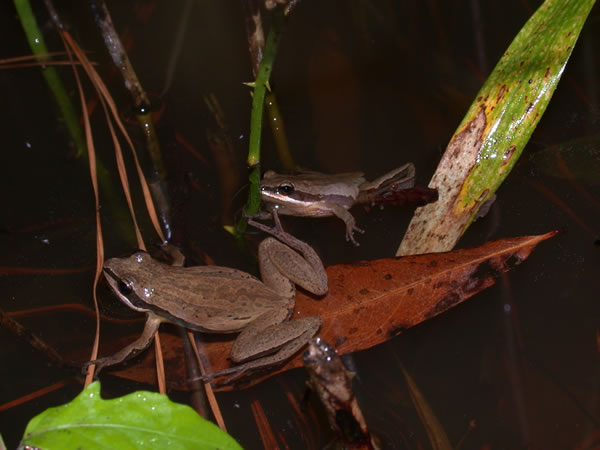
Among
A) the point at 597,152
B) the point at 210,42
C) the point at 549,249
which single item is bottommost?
the point at 549,249

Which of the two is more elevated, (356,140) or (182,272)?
(356,140)

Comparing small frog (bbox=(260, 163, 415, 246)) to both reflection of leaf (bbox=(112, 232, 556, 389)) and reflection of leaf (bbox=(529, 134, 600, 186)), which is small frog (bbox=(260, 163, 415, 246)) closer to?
reflection of leaf (bbox=(112, 232, 556, 389))

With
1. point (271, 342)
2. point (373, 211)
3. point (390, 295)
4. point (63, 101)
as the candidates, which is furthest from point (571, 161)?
point (63, 101)

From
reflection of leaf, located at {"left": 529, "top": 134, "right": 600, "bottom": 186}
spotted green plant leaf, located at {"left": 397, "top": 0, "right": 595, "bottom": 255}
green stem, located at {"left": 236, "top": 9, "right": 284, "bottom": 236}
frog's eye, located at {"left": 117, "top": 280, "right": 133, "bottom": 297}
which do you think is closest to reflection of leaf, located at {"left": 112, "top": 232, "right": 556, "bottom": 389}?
spotted green plant leaf, located at {"left": 397, "top": 0, "right": 595, "bottom": 255}

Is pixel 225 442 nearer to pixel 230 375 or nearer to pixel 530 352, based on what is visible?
pixel 230 375

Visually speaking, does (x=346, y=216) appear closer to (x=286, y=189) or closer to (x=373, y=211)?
(x=373, y=211)

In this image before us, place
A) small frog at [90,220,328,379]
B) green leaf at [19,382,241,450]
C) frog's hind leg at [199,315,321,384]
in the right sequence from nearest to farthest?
1. green leaf at [19,382,241,450]
2. frog's hind leg at [199,315,321,384]
3. small frog at [90,220,328,379]

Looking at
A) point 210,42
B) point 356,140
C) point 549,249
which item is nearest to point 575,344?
point 549,249
